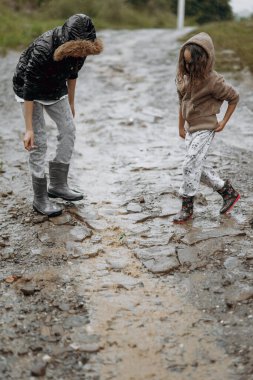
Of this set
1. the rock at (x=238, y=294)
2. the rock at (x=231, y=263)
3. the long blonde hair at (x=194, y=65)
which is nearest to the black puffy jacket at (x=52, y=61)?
the long blonde hair at (x=194, y=65)

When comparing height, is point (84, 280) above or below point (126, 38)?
above

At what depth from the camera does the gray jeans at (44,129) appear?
4457mm

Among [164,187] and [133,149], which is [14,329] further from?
[133,149]

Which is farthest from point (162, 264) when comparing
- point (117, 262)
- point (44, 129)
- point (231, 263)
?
point (44, 129)

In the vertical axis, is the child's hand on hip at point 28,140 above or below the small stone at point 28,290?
above

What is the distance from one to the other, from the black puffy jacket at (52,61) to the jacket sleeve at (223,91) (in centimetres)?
106

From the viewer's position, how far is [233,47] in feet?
41.2

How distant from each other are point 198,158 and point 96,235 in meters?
1.14

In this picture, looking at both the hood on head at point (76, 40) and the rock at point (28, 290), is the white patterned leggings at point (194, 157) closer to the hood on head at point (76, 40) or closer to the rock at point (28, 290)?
the hood on head at point (76, 40)

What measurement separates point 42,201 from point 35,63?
131 cm

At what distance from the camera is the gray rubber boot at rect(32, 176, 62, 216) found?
15.3 feet

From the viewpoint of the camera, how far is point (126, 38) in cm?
1734

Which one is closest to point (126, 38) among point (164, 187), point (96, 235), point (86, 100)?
point (86, 100)

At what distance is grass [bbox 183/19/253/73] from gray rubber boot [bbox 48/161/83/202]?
700 cm
